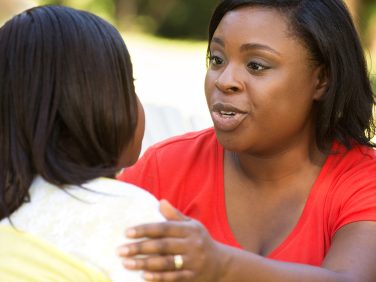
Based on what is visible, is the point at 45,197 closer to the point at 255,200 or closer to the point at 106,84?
the point at 106,84

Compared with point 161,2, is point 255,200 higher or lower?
higher

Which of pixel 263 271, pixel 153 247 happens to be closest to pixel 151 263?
pixel 153 247

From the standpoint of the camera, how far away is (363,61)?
10.5 feet

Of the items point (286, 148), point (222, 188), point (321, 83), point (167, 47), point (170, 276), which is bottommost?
point (167, 47)

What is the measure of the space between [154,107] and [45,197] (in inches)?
113

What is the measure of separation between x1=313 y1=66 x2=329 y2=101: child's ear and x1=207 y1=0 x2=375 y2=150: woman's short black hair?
0.01 m

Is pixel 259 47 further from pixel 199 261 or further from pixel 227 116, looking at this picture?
pixel 199 261

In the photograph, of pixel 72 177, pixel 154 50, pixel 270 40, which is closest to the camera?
pixel 72 177

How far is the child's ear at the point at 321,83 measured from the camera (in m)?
3.14

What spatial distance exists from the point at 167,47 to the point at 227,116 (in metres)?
13.2

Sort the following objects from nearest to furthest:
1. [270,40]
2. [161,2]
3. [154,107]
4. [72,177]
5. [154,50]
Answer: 1. [72,177]
2. [270,40]
3. [154,107]
4. [154,50]
5. [161,2]

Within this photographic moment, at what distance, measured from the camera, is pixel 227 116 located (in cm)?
303

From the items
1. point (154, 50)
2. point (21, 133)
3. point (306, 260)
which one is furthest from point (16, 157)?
point (154, 50)

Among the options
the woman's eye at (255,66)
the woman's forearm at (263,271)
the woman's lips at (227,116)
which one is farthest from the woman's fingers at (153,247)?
the woman's eye at (255,66)
